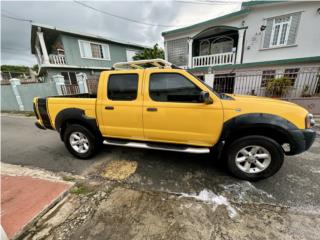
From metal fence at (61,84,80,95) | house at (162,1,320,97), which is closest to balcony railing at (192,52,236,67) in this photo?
house at (162,1,320,97)

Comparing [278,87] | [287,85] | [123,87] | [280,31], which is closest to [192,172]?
[123,87]

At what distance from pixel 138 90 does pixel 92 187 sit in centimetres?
199

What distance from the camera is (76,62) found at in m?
14.2

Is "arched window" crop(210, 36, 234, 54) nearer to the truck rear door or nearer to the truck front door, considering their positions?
the truck front door

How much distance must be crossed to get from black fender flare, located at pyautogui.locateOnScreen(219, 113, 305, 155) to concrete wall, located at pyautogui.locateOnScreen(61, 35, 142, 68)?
51.7ft

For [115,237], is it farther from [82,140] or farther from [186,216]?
[82,140]

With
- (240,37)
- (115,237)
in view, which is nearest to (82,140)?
(115,237)

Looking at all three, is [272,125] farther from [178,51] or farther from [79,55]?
[79,55]

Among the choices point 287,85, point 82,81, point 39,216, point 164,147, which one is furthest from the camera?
point 82,81

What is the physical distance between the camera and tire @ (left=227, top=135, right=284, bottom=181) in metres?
2.51

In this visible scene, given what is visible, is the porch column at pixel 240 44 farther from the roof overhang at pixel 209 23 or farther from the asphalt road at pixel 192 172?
the asphalt road at pixel 192 172

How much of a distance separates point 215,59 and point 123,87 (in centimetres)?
997

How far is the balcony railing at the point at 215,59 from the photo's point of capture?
10430 millimetres

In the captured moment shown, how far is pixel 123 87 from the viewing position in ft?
10.0
